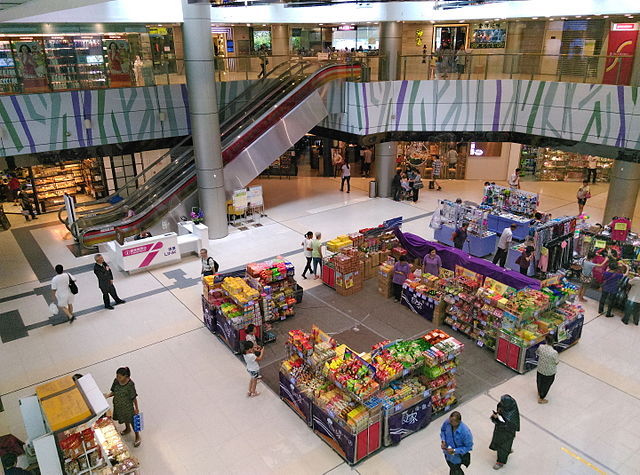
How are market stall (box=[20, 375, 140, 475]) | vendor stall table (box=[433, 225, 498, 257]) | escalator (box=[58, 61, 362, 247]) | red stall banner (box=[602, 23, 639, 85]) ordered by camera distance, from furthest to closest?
1. escalator (box=[58, 61, 362, 247])
2. red stall banner (box=[602, 23, 639, 85])
3. vendor stall table (box=[433, 225, 498, 257])
4. market stall (box=[20, 375, 140, 475])

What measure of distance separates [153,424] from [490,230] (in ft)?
38.3

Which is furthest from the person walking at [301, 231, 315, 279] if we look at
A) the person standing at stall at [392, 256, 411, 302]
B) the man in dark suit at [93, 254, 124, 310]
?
the man in dark suit at [93, 254, 124, 310]

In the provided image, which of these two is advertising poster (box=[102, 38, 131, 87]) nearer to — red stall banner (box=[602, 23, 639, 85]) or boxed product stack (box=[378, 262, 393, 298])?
boxed product stack (box=[378, 262, 393, 298])

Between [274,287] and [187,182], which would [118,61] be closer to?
[187,182]

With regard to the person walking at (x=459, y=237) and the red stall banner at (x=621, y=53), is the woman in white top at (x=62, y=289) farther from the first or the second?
the red stall banner at (x=621, y=53)

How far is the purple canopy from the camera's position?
1080cm

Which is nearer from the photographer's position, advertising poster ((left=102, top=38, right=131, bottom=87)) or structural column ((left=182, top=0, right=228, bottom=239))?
structural column ((left=182, top=0, right=228, bottom=239))

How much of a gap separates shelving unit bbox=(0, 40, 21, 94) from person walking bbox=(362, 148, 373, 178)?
14435 mm

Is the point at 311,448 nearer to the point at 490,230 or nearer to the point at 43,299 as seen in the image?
the point at 43,299

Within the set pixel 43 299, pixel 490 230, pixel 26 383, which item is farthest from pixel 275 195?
pixel 26 383

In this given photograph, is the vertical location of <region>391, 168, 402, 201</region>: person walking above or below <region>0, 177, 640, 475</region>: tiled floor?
above

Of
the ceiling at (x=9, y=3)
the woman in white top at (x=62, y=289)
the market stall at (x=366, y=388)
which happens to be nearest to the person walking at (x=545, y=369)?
the market stall at (x=366, y=388)

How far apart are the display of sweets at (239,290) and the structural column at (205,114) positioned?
5798 mm

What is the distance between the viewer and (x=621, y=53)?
16688 millimetres
